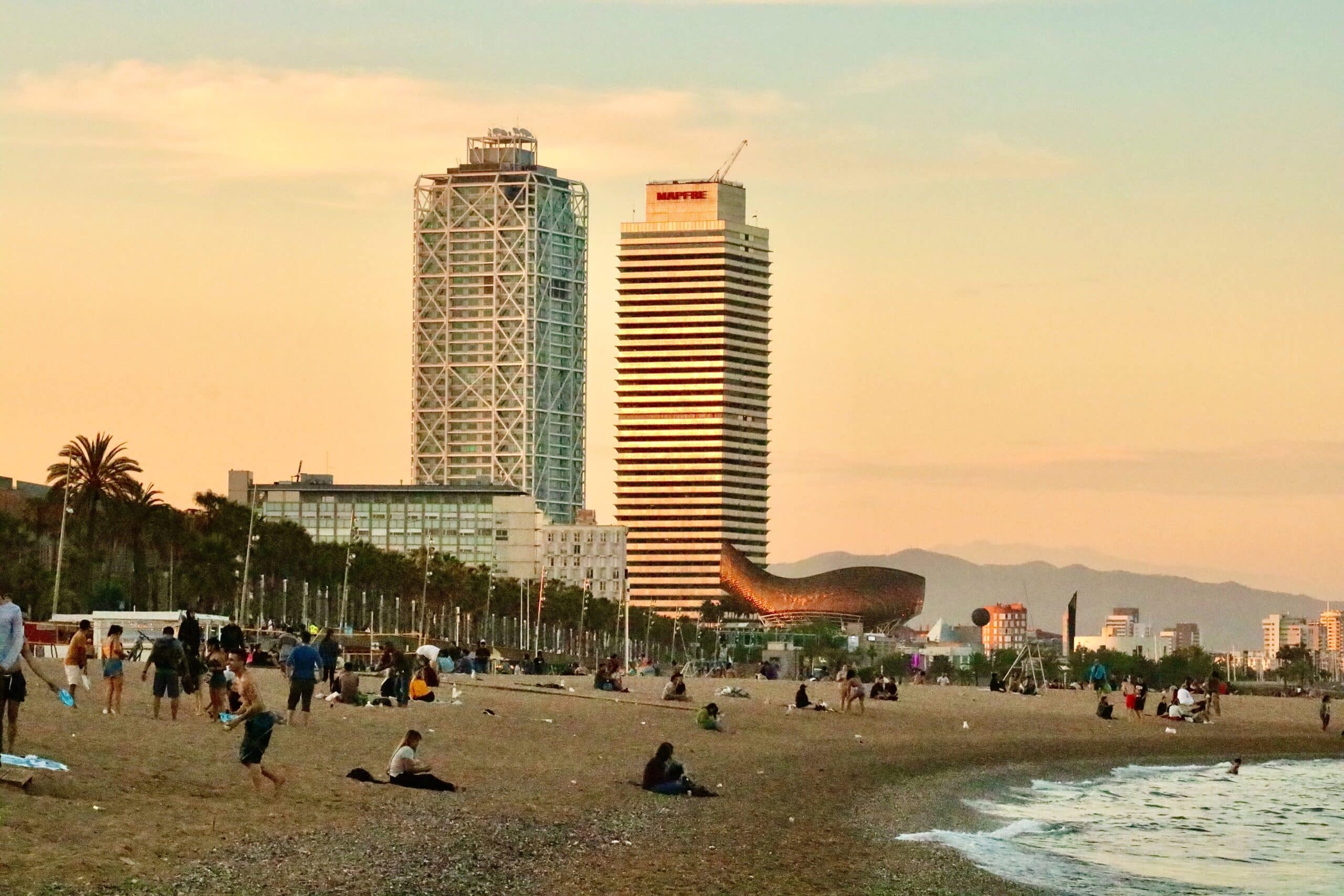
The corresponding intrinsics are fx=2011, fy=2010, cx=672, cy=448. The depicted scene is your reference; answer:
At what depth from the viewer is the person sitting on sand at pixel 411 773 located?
2816 cm

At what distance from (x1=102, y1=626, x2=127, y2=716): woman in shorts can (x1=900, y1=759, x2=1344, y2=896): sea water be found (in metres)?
13.0

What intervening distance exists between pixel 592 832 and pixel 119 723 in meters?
9.18

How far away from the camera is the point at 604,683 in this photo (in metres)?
62.8

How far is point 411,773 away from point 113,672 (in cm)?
722

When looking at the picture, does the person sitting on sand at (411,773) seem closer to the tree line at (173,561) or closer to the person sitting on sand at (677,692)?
the person sitting on sand at (677,692)

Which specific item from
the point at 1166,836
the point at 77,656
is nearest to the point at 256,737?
the point at 77,656

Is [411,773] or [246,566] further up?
[246,566]

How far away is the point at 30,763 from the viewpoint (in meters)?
23.2

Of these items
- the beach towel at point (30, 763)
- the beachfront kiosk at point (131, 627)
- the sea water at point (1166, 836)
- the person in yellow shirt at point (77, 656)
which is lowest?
the sea water at point (1166, 836)

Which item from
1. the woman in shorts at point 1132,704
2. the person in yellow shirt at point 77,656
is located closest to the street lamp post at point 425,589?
the woman in shorts at point 1132,704

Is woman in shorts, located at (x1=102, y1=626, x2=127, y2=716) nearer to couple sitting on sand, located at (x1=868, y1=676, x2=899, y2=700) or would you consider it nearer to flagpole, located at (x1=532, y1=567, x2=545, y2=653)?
couple sitting on sand, located at (x1=868, y1=676, x2=899, y2=700)

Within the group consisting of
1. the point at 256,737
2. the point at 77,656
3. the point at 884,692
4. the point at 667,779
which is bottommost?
the point at 667,779

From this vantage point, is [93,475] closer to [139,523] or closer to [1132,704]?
[139,523]

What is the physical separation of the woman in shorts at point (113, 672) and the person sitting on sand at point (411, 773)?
6.51 meters
